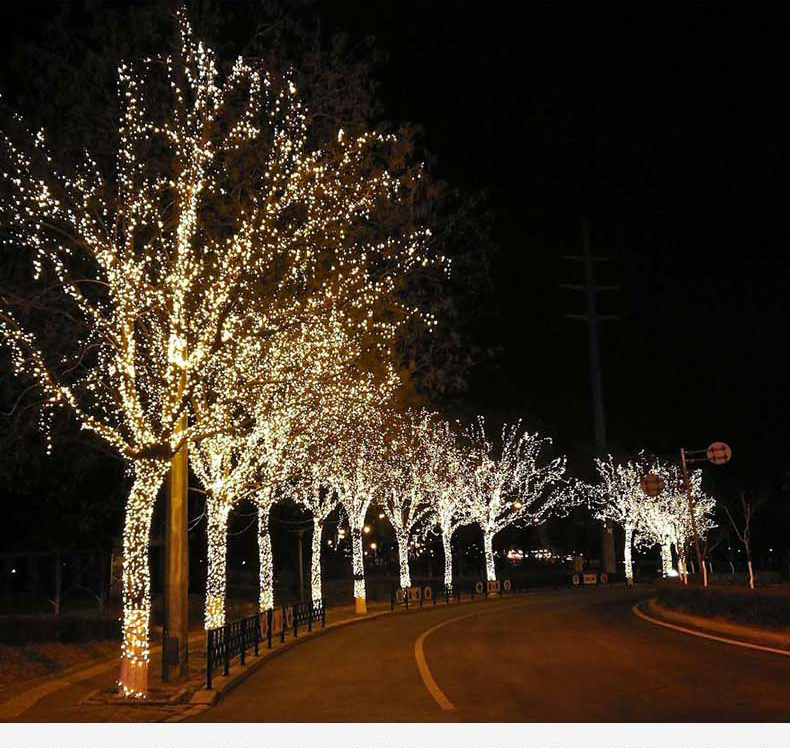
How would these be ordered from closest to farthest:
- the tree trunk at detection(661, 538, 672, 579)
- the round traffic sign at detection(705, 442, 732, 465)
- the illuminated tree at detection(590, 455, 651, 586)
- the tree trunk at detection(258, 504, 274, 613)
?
the tree trunk at detection(258, 504, 274, 613)
the round traffic sign at detection(705, 442, 732, 465)
the tree trunk at detection(661, 538, 672, 579)
the illuminated tree at detection(590, 455, 651, 586)

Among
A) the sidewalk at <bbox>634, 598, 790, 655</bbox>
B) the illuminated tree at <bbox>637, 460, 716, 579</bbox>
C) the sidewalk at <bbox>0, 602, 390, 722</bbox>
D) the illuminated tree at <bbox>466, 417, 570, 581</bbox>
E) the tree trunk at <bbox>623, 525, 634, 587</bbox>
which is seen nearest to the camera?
the sidewalk at <bbox>0, 602, 390, 722</bbox>

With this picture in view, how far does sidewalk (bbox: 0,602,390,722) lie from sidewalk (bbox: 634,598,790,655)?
1061cm

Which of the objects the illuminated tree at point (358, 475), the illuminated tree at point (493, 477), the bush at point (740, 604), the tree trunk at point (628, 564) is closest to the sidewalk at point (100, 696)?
the illuminated tree at point (358, 475)

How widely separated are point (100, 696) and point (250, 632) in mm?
7155

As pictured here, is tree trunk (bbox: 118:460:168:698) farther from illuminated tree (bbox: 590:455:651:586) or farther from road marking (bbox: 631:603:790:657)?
illuminated tree (bbox: 590:455:651:586)

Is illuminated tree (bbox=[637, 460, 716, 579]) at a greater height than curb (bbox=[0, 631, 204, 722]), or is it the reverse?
illuminated tree (bbox=[637, 460, 716, 579])

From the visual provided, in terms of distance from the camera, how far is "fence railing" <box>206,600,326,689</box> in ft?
52.7

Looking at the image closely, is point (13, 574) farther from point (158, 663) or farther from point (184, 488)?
point (184, 488)

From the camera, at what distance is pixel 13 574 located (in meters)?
43.2

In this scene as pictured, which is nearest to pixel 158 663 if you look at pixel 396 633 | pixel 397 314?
pixel 397 314

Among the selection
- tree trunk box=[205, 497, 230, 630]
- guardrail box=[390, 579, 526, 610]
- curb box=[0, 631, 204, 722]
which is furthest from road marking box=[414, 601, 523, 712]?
guardrail box=[390, 579, 526, 610]

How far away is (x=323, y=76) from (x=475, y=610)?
98.0 feet

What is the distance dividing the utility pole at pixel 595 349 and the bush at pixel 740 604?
42130 millimetres

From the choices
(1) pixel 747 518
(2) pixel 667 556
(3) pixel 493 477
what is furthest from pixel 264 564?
(2) pixel 667 556
